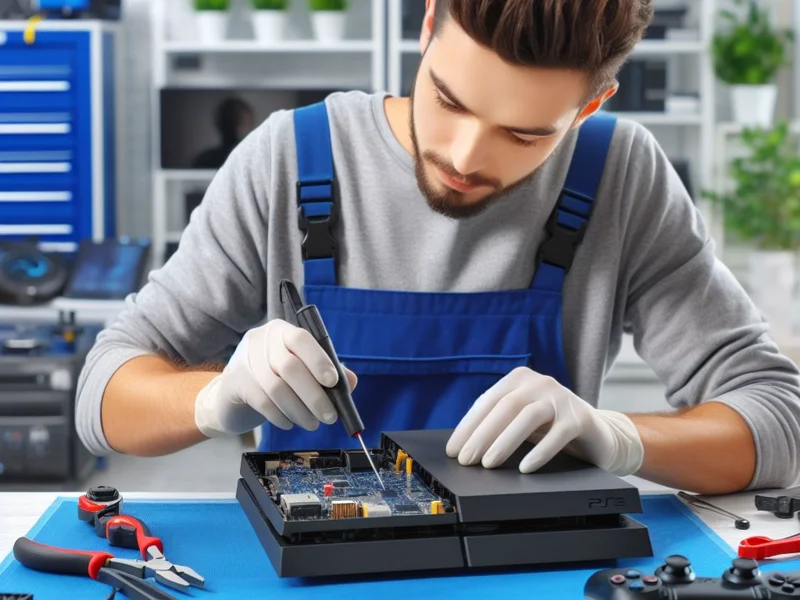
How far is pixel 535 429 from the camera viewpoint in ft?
3.39

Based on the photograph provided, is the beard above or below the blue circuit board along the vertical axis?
above

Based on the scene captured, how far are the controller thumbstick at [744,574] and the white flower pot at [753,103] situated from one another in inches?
120

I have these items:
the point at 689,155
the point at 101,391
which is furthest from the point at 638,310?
the point at 689,155

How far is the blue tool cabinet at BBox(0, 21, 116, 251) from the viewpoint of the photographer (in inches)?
141

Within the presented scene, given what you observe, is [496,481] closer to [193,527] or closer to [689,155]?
[193,527]

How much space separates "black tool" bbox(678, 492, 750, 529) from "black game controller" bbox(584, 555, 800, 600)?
0.23 meters

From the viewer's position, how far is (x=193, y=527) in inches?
38.6

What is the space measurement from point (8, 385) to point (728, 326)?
8.27ft

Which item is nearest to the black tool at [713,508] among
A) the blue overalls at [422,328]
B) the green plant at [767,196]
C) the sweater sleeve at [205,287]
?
the blue overalls at [422,328]

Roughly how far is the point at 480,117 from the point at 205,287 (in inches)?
17.7

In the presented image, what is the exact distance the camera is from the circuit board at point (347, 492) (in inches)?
33.5

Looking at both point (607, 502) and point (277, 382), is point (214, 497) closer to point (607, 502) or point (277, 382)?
point (277, 382)

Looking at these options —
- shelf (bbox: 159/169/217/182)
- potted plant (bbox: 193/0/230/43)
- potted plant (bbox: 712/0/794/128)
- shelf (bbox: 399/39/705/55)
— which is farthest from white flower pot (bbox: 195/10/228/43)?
potted plant (bbox: 712/0/794/128)

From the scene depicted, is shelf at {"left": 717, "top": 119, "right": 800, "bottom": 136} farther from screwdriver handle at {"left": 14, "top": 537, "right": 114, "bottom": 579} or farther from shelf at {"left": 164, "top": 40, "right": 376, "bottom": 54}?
screwdriver handle at {"left": 14, "top": 537, "right": 114, "bottom": 579}
